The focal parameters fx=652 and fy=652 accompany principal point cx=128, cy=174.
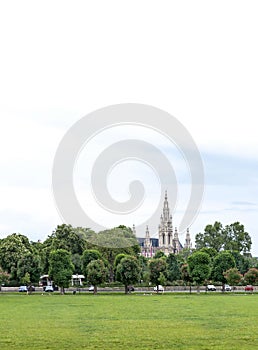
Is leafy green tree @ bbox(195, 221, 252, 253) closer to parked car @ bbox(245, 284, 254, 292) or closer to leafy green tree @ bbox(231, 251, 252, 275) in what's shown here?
leafy green tree @ bbox(231, 251, 252, 275)

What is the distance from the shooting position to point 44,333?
29.7m

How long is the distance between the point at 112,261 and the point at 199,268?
27.8 m

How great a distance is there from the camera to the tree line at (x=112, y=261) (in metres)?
83.8

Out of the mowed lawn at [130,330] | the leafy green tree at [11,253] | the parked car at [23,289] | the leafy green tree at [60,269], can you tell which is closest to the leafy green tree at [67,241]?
Result: the leafy green tree at [11,253]

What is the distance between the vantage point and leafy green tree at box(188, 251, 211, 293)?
8394 cm

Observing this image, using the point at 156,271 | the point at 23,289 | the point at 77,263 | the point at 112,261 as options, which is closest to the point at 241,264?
the point at 112,261

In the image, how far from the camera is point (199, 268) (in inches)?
3327

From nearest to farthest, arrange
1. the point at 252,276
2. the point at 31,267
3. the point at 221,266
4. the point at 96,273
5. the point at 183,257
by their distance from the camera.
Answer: the point at 96,273
the point at 31,267
the point at 221,266
the point at 252,276
the point at 183,257

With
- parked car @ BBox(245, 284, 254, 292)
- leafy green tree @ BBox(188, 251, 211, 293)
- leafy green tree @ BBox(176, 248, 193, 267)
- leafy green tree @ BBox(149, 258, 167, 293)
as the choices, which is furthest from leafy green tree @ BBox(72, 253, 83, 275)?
parked car @ BBox(245, 284, 254, 292)

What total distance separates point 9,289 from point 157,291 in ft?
78.5

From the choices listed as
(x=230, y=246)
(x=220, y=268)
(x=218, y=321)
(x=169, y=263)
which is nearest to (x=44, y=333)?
(x=218, y=321)

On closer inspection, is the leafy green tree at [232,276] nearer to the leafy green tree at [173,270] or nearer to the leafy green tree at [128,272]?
the leafy green tree at [128,272]

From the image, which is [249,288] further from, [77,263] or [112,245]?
[77,263]

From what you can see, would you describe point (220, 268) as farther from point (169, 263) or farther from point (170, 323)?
point (170, 323)
